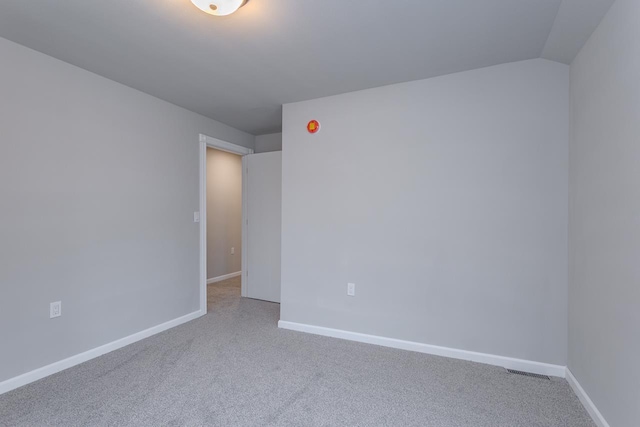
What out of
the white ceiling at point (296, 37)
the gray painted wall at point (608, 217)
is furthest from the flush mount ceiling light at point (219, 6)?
the gray painted wall at point (608, 217)

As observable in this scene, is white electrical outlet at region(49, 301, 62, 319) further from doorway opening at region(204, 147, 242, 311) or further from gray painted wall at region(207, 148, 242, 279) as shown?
gray painted wall at region(207, 148, 242, 279)

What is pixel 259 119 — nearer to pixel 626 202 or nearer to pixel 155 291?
pixel 155 291

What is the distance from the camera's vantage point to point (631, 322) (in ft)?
4.61

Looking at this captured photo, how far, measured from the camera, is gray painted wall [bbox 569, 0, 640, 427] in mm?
1408

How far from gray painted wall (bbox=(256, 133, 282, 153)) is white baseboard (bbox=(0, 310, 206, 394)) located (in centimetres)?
254

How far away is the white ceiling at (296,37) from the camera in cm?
171

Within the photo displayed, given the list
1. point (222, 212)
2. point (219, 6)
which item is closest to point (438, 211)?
point (219, 6)

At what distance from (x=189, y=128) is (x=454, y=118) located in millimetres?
2782

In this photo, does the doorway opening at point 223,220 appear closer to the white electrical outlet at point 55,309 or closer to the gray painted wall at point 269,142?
the gray painted wall at point 269,142

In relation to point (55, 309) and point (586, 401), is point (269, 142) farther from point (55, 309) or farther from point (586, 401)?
point (586, 401)

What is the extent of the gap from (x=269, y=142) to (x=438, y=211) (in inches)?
112

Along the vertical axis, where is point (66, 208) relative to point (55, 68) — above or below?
below

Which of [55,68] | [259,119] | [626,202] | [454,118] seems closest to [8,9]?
[55,68]

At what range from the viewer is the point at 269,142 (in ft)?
15.0
